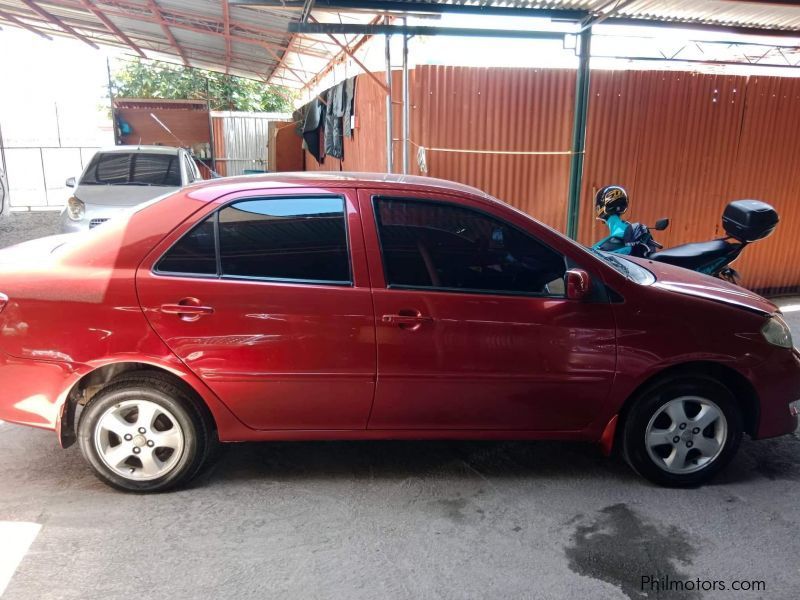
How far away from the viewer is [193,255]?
3156mm

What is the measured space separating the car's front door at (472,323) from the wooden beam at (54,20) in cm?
1051

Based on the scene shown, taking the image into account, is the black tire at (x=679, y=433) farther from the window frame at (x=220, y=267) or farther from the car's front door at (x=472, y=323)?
the window frame at (x=220, y=267)

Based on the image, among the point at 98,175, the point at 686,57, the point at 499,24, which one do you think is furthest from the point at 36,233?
the point at 686,57

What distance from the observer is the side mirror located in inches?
124

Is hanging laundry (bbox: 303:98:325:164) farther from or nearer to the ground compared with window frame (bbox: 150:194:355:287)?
farther from the ground

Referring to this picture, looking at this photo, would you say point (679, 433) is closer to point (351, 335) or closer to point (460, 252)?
point (460, 252)

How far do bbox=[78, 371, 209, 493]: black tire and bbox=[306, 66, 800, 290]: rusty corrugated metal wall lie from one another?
4.70 m

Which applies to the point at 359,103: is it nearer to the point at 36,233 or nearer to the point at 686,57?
the point at 686,57

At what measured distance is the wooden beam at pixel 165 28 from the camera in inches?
390

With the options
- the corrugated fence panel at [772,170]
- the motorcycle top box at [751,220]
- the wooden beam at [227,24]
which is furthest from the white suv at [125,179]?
the corrugated fence panel at [772,170]

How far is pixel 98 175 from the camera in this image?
9195 millimetres

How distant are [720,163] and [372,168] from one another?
4.51 m

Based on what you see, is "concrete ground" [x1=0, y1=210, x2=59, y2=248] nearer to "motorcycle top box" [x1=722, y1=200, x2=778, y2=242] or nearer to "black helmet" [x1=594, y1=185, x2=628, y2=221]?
"black helmet" [x1=594, y1=185, x2=628, y2=221]

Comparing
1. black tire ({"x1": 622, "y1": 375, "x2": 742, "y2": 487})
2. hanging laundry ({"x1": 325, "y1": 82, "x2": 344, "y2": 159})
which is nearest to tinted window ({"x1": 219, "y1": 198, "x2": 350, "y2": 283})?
black tire ({"x1": 622, "y1": 375, "x2": 742, "y2": 487})
